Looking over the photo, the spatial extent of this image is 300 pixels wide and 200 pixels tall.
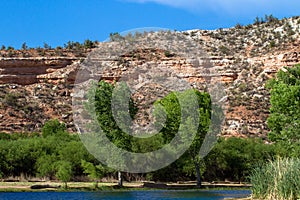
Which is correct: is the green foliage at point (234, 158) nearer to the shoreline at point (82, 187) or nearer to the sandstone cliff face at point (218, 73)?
the shoreline at point (82, 187)

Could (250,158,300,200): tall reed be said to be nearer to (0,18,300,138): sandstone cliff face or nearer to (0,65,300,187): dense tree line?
(0,65,300,187): dense tree line

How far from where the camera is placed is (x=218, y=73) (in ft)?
246

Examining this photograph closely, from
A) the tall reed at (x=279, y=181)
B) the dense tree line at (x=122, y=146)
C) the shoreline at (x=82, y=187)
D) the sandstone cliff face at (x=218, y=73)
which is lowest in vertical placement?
the tall reed at (x=279, y=181)

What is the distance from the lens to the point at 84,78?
249 feet

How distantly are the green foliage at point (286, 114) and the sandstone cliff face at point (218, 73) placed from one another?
1120 inches

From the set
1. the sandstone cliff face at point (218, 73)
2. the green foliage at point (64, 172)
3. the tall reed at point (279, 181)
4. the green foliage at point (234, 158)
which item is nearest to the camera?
the tall reed at point (279, 181)

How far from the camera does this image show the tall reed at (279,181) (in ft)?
69.3

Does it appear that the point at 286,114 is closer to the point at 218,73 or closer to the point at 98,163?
the point at 98,163

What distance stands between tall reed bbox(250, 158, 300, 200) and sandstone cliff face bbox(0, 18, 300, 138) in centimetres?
3816

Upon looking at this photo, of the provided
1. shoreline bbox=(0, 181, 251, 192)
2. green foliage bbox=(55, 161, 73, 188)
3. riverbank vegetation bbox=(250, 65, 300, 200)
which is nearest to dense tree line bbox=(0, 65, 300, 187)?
green foliage bbox=(55, 161, 73, 188)

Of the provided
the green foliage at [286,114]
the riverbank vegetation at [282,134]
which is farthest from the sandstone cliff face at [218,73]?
the green foliage at [286,114]

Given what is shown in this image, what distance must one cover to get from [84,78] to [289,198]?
56952 millimetres

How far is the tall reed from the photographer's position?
69.3 feet

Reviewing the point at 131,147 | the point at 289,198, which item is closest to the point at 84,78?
the point at 131,147
